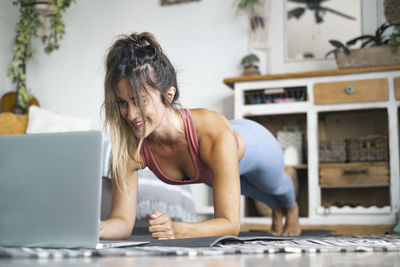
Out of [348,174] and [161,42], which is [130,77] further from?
[161,42]

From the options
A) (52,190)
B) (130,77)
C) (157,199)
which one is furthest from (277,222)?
(52,190)

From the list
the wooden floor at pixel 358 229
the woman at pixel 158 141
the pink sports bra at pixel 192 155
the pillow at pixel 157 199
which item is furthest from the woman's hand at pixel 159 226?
the wooden floor at pixel 358 229

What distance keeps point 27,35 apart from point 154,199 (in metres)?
2.50

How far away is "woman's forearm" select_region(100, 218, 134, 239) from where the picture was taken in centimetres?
130

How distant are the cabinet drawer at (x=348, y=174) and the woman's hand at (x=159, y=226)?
211 centimetres

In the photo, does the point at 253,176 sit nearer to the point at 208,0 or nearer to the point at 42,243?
the point at 42,243

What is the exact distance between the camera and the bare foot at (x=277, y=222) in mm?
2387

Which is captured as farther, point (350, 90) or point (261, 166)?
point (350, 90)

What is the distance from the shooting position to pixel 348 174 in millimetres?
3055

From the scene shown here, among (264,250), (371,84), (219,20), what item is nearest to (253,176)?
(264,250)

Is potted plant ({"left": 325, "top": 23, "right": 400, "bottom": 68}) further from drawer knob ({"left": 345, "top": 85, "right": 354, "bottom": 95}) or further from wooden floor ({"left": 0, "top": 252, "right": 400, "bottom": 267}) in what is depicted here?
wooden floor ({"left": 0, "top": 252, "right": 400, "bottom": 267})

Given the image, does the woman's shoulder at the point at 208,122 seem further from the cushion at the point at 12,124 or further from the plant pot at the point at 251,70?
Result: the cushion at the point at 12,124

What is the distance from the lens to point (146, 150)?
4.80 ft

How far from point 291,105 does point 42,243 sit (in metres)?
2.49
